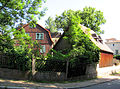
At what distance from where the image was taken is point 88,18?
144 feet

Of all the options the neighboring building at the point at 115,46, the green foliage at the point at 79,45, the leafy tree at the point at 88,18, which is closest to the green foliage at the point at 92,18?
the leafy tree at the point at 88,18

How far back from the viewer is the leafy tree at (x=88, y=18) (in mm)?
44000

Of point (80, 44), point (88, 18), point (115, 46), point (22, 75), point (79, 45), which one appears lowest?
point (22, 75)

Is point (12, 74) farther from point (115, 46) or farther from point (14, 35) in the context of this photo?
point (115, 46)

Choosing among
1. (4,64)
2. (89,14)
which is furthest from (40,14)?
(89,14)

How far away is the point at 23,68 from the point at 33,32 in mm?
22362

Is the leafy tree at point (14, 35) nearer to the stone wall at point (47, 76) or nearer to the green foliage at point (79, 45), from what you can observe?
the stone wall at point (47, 76)

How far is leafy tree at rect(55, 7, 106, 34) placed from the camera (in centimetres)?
4400

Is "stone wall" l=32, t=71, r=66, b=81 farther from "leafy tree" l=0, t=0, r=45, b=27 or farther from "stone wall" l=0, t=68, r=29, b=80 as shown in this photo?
"leafy tree" l=0, t=0, r=45, b=27

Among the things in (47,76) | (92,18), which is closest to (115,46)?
(92,18)

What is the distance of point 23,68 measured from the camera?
1179 cm

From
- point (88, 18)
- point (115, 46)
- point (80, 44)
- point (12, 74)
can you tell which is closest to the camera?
point (12, 74)

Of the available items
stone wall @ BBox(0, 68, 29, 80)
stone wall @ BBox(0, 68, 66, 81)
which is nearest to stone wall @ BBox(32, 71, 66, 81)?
stone wall @ BBox(0, 68, 66, 81)

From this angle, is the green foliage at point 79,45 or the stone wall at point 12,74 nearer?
the stone wall at point 12,74
